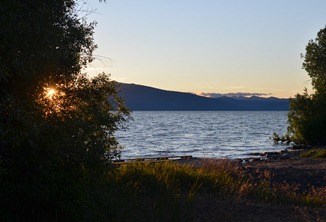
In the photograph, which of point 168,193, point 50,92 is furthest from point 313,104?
point 50,92

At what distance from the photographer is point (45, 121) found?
9797mm

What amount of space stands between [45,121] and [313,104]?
48457 mm

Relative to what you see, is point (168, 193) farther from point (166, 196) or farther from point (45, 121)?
point (45, 121)

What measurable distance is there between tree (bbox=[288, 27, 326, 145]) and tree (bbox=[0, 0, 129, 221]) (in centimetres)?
4486

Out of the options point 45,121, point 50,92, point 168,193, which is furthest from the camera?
point 168,193

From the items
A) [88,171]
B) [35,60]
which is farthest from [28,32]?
[88,171]

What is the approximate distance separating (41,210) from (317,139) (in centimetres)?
4732

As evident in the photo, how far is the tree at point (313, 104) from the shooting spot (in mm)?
53906

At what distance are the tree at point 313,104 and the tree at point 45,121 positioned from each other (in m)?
44.9

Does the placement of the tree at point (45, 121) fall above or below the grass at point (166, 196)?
above

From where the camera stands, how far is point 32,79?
10.1m

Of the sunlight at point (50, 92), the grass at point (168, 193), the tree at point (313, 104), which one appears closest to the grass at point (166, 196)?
the grass at point (168, 193)

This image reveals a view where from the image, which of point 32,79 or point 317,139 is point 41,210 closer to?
point 32,79

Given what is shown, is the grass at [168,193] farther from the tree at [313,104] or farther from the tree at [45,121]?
the tree at [313,104]
